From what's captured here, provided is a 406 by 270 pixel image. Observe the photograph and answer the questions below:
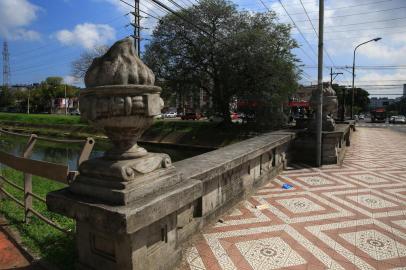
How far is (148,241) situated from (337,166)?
6854 mm

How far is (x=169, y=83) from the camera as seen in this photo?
2505 centimetres

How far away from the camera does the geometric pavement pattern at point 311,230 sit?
3443 millimetres

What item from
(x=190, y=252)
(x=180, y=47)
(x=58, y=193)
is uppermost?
(x=180, y=47)

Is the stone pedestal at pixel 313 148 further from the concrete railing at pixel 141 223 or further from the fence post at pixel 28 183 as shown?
the fence post at pixel 28 183

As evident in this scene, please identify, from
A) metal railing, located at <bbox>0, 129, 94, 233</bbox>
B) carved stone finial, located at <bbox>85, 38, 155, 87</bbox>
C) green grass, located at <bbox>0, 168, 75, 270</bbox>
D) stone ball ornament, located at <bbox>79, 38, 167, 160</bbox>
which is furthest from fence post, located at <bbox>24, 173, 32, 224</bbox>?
carved stone finial, located at <bbox>85, 38, 155, 87</bbox>

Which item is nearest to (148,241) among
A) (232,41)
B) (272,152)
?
(272,152)

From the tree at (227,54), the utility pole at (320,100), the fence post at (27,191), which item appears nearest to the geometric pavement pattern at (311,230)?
the utility pole at (320,100)

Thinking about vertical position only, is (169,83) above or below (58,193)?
above

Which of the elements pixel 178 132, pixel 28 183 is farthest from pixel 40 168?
pixel 178 132

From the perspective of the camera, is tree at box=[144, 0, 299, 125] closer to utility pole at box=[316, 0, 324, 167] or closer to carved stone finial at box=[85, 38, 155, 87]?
utility pole at box=[316, 0, 324, 167]

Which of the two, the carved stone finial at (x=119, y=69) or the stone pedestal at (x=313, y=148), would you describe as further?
the stone pedestal at (x=313, y=148)

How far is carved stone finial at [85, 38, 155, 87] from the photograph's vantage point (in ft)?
8.71

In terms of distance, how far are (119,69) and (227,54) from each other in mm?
20296

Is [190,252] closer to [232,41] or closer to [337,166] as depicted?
[337,166]
